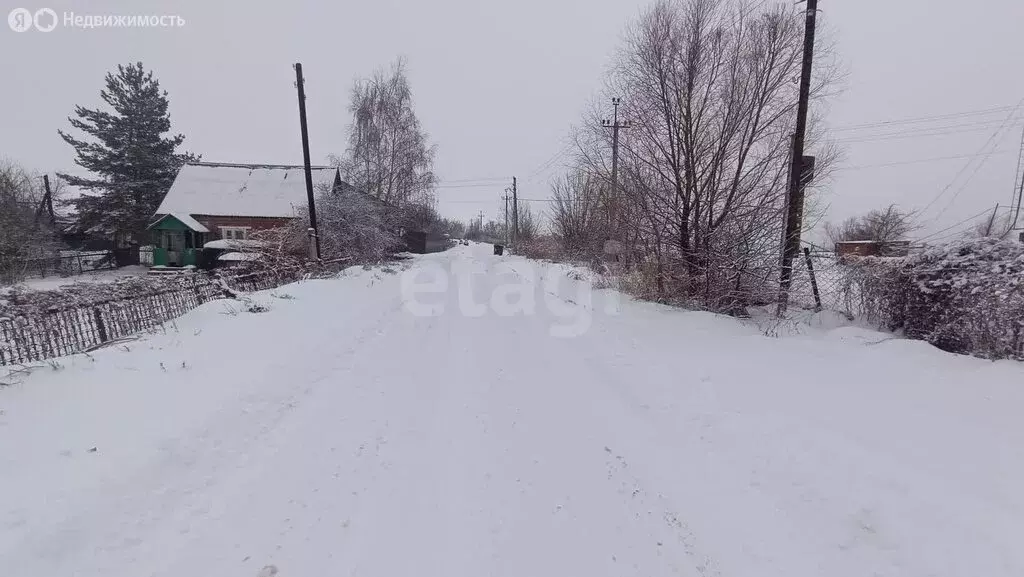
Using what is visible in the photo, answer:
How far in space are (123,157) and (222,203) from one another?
7.23m

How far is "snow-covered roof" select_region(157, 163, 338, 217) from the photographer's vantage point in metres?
25.7

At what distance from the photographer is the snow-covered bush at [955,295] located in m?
4.70

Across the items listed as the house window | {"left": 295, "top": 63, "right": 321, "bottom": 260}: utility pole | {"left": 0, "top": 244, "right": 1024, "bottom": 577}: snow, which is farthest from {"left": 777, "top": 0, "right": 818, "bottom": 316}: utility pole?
the house window

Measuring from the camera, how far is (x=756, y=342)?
244 inches

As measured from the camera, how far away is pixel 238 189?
26.9 meters

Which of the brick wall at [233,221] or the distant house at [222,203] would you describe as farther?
the brick wall at [233,221]

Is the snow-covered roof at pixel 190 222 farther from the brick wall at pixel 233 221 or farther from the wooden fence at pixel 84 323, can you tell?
the wooden fence at pixel 84 323

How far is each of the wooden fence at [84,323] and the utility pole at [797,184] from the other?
11.6m

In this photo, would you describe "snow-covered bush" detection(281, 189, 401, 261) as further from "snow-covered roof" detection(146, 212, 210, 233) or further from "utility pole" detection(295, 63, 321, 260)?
"snow-covered roof" detection(146, 212, 210, 233)

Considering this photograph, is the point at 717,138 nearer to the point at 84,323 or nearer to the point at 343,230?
the point at 84,323

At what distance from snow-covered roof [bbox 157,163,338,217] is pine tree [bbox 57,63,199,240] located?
217 cm

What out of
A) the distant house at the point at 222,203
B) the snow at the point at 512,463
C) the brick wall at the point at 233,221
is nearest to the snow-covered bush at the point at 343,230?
the distant house at the point at 222,203

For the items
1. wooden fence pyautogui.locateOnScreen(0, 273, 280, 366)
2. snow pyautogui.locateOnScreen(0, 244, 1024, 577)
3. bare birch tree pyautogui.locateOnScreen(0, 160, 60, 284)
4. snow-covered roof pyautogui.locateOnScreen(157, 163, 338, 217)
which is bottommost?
snow pyautogui.locateOnScreen(0, 244, 1024, 577)

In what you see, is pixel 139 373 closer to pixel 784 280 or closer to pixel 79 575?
pixel 79 575
